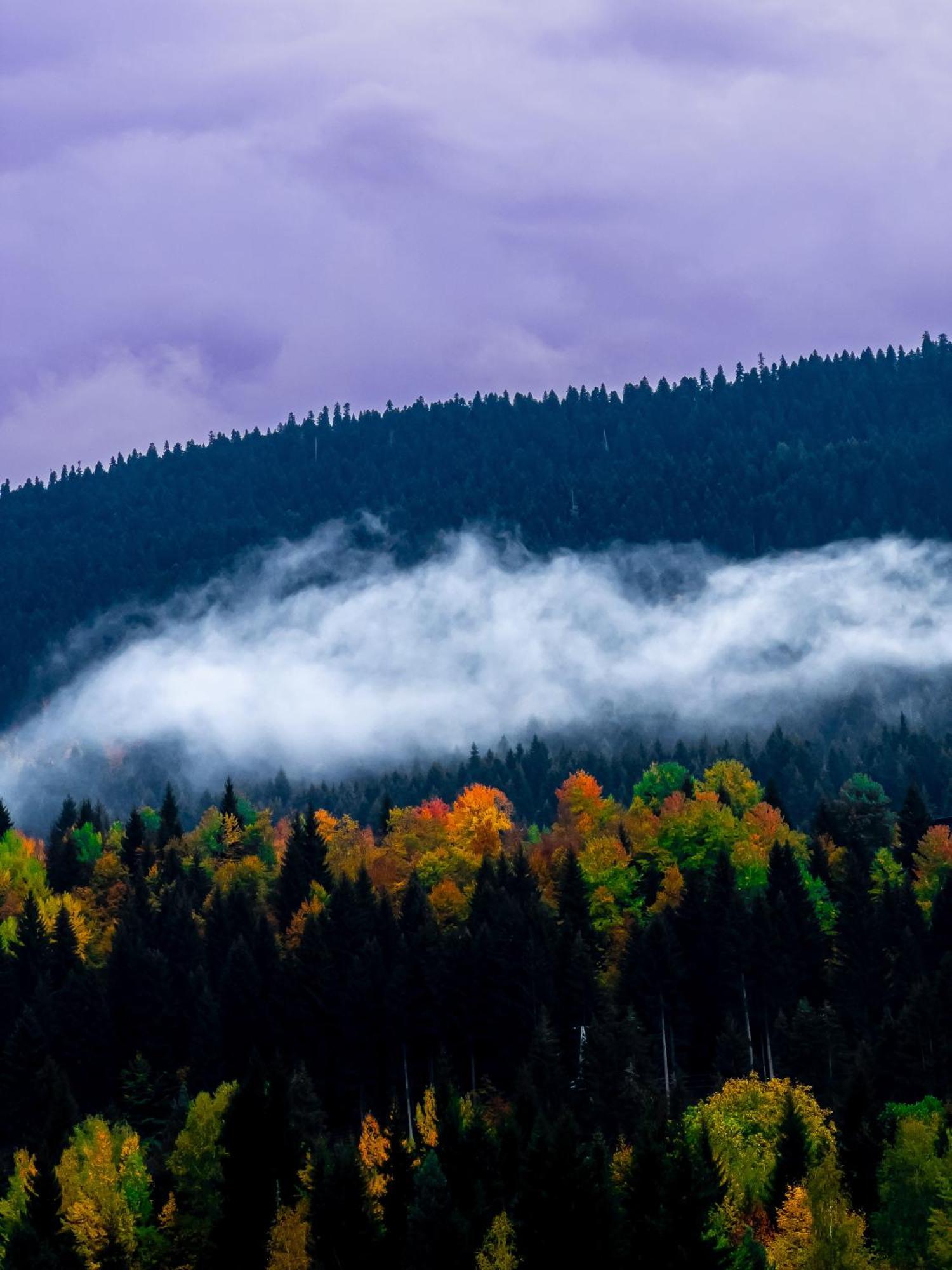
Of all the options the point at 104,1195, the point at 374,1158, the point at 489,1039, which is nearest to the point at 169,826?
the point at 489,1039

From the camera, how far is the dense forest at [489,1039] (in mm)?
74750

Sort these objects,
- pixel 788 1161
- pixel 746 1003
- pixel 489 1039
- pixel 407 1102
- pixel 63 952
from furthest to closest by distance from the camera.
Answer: pixel 63 952 → pixel 746 1003 → pixel 489 1039 → pixel 407 1102 → pixel 788 1161

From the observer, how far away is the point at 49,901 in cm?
15438

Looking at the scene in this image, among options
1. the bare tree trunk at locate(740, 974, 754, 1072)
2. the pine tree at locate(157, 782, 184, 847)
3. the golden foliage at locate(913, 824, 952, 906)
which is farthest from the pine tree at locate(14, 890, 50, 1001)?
the golden foliage at locate(913, 824, 952, 906)

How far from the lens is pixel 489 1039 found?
116 meters

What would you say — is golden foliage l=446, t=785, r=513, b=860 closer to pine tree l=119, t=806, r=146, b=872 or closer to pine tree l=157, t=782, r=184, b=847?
pine tree l=157, t=782, r=184, b=847

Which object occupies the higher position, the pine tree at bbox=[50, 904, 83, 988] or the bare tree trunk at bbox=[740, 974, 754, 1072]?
the pine tree at bbox=[50, 904, 83, 988]

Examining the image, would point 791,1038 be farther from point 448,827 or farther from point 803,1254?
point 448,827

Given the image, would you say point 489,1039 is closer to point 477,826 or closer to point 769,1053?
point 769,1053

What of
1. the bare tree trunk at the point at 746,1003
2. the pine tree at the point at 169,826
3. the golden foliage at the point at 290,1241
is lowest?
the golden foliage at the point at 290,1241

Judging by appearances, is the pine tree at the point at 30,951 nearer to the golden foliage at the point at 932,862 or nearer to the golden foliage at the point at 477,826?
the golden foliage at the point at 477,826

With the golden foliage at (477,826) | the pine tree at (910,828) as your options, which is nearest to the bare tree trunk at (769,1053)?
the pine tree at (910,828)

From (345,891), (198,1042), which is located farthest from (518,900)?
(198,1042)

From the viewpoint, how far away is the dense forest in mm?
74750
